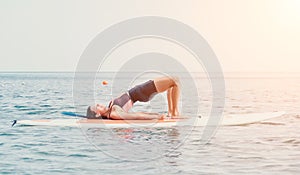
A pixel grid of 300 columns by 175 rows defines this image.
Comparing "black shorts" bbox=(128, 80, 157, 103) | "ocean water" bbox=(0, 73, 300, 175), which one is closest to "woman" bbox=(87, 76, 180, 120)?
"black shorts" bbox=(128, 80, 157, 103)

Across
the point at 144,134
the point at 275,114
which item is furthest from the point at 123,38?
the point at 275,114

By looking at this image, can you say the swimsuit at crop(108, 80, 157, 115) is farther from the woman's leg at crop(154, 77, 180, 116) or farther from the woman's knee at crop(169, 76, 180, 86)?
the woman's knee at crop(169, 76, 180, 86)

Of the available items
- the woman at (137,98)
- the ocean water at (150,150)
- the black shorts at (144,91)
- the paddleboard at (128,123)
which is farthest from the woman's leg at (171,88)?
the ocean water at (150,150)

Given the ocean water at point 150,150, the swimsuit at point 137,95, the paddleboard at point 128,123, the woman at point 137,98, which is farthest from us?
the swimsuit at point 137,95

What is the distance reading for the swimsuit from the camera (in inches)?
477

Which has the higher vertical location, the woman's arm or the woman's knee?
the woman's knee

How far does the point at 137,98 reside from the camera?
12.3m

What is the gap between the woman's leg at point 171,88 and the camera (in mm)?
11755

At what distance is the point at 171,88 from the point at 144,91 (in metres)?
0.68

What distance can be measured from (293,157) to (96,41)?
14.8 ft

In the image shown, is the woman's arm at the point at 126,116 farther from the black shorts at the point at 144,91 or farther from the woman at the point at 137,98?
the black shorts at the point at 144,91

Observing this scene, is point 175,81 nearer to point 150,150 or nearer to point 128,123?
point 128,123

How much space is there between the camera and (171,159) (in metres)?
8.60

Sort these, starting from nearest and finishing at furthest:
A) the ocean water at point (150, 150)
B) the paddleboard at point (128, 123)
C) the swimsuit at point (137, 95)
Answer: the ocean water at point (150, 150)
the paddleboard at point (128, 123)
the swimsuit at point (137, 95)
